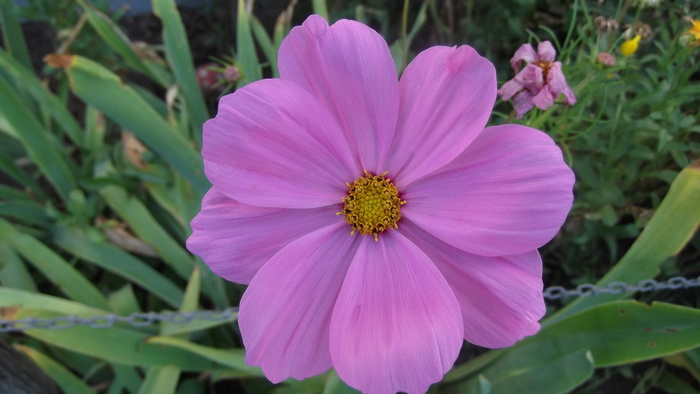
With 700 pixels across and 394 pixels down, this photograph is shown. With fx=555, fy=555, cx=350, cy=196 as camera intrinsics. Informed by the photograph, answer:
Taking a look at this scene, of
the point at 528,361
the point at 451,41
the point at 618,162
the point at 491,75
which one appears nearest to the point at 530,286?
the point at 491,75

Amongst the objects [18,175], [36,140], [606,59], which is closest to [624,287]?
[606,59]

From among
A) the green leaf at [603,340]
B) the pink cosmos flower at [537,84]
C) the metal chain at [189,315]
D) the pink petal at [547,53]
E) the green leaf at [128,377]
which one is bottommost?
the green leaf at [128,377]

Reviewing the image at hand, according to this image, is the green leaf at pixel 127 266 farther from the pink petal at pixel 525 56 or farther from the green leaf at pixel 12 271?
the pink petal at pixel 525 56

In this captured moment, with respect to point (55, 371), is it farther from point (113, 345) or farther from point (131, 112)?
point (131, 112)

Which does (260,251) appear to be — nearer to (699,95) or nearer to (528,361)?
(528,361)

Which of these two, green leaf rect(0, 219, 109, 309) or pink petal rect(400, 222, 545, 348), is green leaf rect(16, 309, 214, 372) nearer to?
green leaf rect(0, 219, 109, 309)

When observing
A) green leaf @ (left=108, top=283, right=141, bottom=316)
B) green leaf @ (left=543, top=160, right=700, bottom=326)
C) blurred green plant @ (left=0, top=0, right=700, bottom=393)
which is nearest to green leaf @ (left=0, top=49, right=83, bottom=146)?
blurred green plant @ (left=0, top=0, right=700, bottom=393)

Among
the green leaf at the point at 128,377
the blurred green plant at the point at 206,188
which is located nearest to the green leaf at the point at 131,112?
the blurred green plant at the point at 206,188
